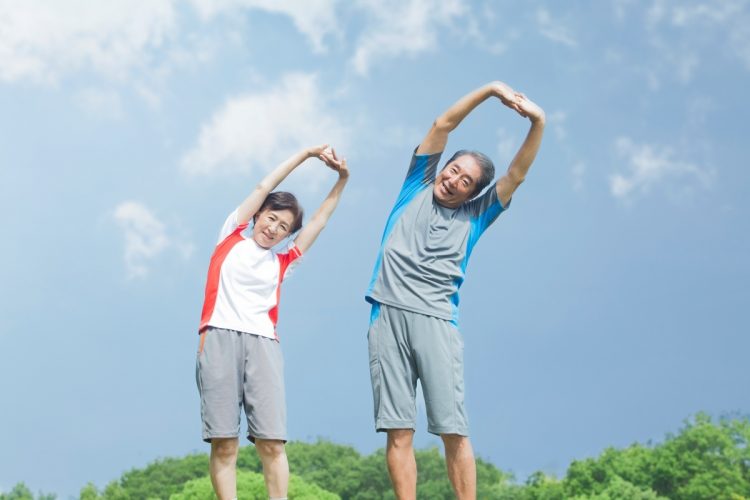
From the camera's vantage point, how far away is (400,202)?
654 centimetres

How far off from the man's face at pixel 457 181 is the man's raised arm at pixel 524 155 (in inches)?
7.9

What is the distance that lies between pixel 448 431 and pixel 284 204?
197 cm

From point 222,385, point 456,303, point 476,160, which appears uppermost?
point 476,160

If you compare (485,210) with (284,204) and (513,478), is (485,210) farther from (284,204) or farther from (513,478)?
(513,478)

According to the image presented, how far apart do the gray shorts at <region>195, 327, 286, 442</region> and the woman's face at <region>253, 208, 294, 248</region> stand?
0.70m

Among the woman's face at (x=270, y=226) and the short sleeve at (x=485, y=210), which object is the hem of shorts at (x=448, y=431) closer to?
the short sleeve at (x=485, y=210)

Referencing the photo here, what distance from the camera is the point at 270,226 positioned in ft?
21.8

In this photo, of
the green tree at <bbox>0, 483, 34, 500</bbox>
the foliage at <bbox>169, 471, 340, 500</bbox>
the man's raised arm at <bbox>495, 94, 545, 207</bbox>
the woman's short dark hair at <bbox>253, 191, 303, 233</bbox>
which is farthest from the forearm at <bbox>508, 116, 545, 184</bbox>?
the green tree at <bbox>0, 483, 34, 500</bbox>

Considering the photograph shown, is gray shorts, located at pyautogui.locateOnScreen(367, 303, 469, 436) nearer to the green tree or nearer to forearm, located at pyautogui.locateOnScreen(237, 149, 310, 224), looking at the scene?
forearm, located at pyautogui.locateOnScreen(237, 149, 310, 224)

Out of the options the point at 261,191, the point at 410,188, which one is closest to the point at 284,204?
the point at 261,191

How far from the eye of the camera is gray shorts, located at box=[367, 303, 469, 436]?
5.99 metres

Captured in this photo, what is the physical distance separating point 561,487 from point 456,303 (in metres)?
27.3

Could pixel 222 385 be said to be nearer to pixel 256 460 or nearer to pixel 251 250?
pixel 251 250

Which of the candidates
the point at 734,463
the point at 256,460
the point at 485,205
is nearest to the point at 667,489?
the point at 734,463
